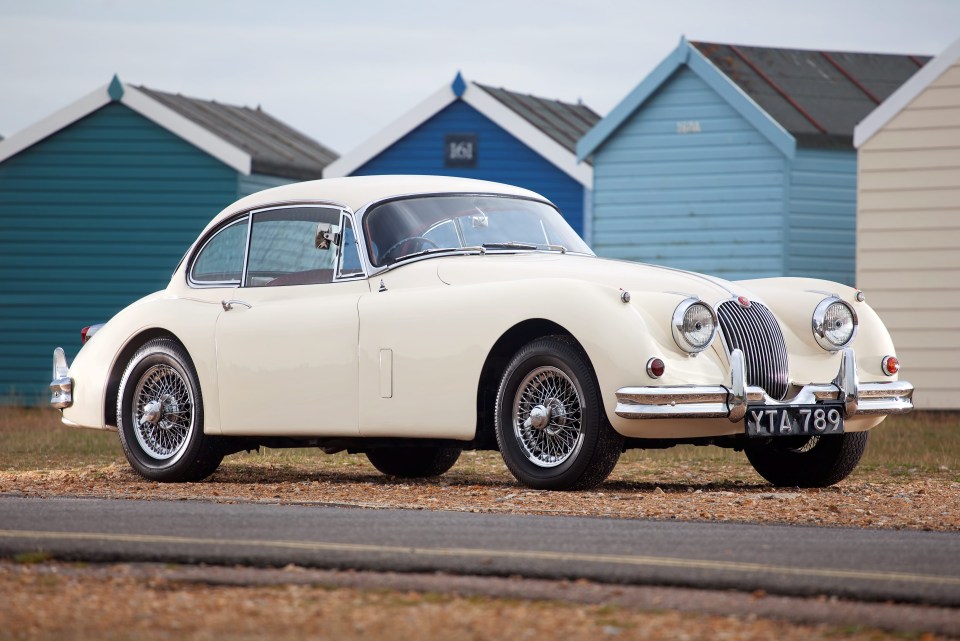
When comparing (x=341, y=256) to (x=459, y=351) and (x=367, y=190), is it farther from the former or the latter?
(x=459, y=351)

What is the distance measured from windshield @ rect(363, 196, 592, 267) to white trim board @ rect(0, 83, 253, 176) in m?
13.9

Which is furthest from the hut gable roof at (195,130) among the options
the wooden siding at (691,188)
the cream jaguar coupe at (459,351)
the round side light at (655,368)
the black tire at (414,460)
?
the round side light at (655,368)

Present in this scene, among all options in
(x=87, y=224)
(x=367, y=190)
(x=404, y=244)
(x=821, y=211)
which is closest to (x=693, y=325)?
(x=404, y=244)

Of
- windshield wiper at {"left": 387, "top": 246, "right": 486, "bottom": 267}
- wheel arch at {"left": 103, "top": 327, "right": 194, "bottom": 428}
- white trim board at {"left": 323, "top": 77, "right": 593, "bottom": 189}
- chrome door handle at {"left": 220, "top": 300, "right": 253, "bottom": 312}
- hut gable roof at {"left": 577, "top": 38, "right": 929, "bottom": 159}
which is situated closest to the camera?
windshield wiper at {"left": 387, "top": 246, "right": 486, "bottom": 267}

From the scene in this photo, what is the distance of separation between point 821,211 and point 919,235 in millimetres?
2112

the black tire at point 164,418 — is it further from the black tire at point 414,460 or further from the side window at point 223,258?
the black tire at point 414,460

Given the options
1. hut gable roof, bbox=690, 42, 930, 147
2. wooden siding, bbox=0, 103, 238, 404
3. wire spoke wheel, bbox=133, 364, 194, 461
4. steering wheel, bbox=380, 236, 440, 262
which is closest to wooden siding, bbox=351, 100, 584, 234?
wooden siding, bbox=0, 103, 238, 404

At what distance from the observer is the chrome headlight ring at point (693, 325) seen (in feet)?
27.0

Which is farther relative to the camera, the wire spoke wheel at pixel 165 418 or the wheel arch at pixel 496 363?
the wire spoke wheel at pixel 165 418

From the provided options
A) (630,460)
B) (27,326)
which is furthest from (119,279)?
(630,460)

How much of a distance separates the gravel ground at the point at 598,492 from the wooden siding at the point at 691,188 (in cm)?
905

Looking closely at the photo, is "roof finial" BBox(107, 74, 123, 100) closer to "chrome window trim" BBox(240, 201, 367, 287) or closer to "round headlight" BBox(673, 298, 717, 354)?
"chrome window trim" BBox(240, 201, 367, 287)

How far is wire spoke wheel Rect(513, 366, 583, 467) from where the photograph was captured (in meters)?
8.34

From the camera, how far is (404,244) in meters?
9.52
